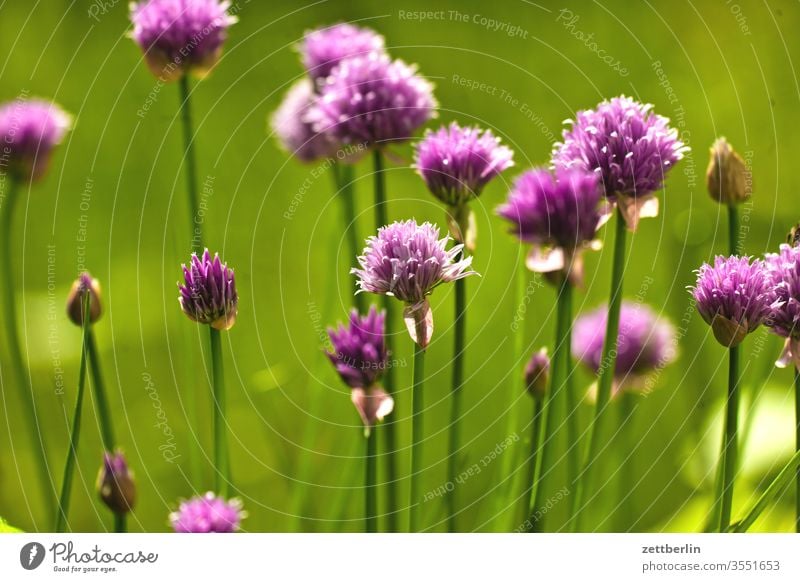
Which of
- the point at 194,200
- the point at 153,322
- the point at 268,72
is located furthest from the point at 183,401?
the point at 268,72

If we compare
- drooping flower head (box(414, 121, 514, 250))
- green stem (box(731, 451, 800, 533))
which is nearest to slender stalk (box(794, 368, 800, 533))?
green stem (box(731, 451, 800, 533))

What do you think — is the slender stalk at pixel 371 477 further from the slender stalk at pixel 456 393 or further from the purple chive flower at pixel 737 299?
the purple chive flower at pixel 737 299

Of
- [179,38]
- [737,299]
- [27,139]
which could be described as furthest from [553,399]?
[27,139]

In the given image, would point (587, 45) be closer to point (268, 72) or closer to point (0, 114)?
point (268, 72)

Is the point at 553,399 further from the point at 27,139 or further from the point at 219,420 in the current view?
the point at 27,139

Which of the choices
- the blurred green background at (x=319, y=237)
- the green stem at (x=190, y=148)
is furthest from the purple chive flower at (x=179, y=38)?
the blurred green background at (x=319, y=237)

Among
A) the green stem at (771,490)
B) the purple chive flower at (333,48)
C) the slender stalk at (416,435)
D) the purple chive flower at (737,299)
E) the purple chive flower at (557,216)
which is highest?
the purple chive flower at (333,48)

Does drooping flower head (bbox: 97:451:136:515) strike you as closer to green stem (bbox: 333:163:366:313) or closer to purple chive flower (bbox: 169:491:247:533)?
purple chive flower (bbox: 169:491:247:533)
